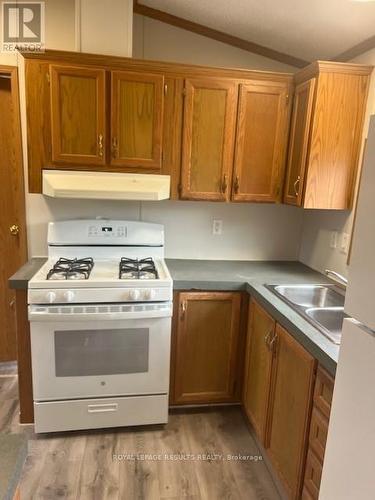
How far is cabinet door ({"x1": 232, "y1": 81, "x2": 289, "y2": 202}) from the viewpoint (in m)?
2.27

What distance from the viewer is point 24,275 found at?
2.08 meters

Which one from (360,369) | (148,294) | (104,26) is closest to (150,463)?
(148,294)

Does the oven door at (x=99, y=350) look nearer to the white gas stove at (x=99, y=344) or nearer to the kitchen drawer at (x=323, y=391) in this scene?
the white gas stove at (x=99, y=344)

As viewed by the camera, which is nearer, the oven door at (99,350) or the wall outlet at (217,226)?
the oven door at (99,350)

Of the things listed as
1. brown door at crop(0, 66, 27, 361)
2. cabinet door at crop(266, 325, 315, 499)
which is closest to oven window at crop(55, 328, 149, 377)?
cabinet door at crop(266, 325, 315, 499)

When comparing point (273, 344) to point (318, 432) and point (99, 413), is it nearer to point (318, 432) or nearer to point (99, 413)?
point (318, 432)

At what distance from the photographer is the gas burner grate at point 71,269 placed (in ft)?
6.64

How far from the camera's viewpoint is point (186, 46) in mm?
2461

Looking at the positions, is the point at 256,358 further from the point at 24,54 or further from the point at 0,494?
the point at 24,54

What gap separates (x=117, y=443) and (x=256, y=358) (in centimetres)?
94

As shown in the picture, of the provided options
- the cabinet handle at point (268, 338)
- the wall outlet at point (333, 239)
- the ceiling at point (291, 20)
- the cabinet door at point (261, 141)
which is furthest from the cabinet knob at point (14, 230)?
the wall outlet at point (333, 239)

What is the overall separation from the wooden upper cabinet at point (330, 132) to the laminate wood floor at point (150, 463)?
149cm

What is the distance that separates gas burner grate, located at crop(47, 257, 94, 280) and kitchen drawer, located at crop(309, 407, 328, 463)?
1302 mm

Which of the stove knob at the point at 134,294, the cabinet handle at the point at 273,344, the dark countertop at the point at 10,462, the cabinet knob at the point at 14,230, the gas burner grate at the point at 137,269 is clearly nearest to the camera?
the dark countertop at the point at 10,462
